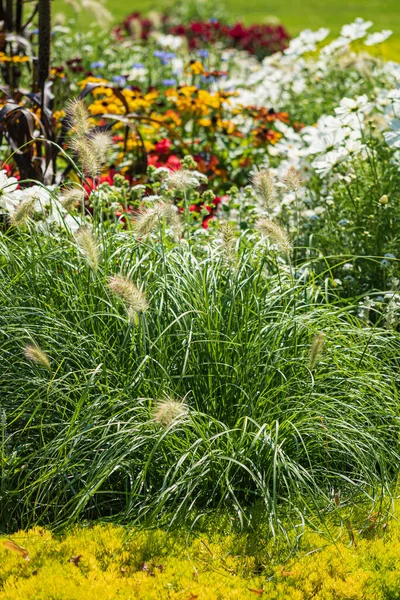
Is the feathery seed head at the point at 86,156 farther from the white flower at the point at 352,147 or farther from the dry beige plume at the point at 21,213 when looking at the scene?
the white flower at the point at 352,147

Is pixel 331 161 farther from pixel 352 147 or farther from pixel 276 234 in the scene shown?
pixel 276 234

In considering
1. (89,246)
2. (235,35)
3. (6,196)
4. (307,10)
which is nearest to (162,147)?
(6,196)

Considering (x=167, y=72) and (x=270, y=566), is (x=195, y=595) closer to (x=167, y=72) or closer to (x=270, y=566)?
(x=270, y=566)

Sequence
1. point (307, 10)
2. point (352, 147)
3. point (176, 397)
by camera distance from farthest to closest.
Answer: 1. point (307, 10)
2. point (352, 147)
3. point (176, 397)

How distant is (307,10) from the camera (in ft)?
86.4

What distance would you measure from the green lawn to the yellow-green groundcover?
64.9 feet

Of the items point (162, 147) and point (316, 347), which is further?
point (162, 147)

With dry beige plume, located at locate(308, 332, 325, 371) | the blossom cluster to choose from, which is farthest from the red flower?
the blossom cluster

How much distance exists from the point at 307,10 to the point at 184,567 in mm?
25812

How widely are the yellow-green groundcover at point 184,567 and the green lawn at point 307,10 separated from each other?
779 inches

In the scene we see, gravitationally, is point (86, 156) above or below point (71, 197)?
above

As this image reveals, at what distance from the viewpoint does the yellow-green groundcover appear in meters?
2.77

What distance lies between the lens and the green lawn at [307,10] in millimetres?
23094

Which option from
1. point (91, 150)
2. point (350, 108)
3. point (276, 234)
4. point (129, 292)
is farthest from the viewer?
point (350, 108)
